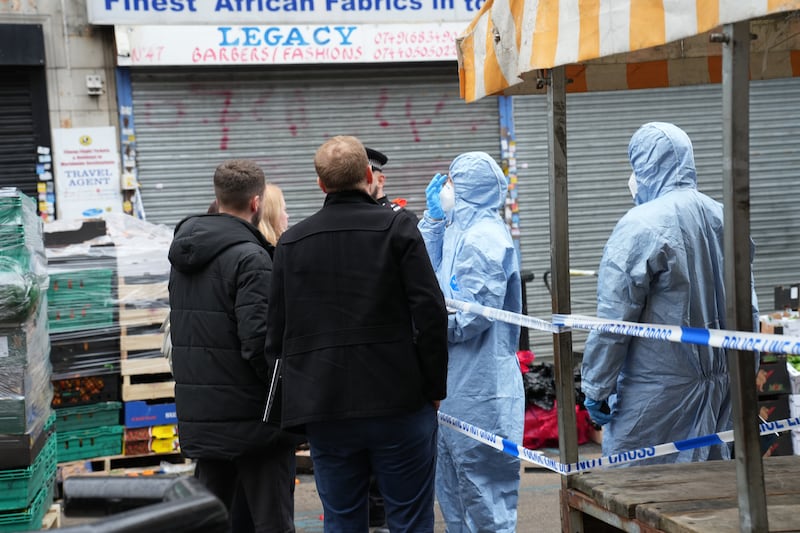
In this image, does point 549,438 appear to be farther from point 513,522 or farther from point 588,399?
point 588,399

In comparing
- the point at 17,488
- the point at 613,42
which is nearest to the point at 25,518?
the point at 17,488

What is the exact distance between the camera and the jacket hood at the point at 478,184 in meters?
5.30

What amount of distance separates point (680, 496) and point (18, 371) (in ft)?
11.7

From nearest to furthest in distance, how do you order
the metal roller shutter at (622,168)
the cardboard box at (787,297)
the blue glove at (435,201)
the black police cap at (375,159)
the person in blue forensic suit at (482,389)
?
the person in blue forensic suit at (482,389), the blue glove at (435,201), the black police cap at (375,159), the cardboard box at (787,297), the metal roller shutter at (622,168)

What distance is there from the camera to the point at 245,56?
33.4ft

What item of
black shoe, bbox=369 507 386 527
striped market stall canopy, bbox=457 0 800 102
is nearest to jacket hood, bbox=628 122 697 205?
striped market stall canopy, bbox=457 0 800 102

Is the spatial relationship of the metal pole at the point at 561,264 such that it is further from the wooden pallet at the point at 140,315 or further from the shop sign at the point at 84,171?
the shop sign at the point at 84,171

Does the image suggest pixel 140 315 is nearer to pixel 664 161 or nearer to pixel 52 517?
pixel 52 517

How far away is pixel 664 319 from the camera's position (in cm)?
417

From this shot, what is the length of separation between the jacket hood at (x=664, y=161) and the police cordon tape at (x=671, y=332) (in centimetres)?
83

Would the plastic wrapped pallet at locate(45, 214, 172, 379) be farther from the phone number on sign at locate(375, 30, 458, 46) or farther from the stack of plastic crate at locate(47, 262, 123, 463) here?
the phone number on sign at locate(375, 30, 458, 46)

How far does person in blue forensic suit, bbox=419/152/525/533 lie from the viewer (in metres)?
4.96

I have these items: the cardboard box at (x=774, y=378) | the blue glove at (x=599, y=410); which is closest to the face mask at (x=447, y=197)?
the blue glove at (x=599, y=410)

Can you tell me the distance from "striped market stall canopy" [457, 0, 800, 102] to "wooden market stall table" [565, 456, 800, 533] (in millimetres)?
1503
